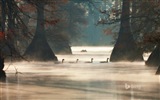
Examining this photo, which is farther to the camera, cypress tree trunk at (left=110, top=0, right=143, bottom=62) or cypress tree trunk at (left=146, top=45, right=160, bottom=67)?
cypress tree trunk at (left=110, top=0, right=143, bottom=62)

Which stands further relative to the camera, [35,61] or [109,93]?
[35,61]

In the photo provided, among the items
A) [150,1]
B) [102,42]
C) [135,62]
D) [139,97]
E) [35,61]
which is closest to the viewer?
[139,97]

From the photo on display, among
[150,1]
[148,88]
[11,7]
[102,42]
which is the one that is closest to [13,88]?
[148,88]

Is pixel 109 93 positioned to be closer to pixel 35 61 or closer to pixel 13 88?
pixel 13 88

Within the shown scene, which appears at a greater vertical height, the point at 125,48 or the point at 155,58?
the point at 125,48

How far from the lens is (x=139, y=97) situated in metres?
14.8

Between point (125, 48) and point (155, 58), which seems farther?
point (125, 48)

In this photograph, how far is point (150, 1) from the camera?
31297mm

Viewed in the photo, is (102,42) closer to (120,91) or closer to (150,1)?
(150,1)

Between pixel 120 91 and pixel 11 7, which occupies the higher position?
pixel 11 7

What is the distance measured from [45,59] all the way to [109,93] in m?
28.1

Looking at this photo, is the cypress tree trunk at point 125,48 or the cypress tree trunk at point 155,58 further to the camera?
the cypress tree trunk at point 125,48

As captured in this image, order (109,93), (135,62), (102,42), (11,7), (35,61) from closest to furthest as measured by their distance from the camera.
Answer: (109,93)
(11,7)
(135,62)
(35,61)
(102,42)

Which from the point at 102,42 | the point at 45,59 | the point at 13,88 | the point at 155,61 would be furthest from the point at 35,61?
the point at 102,42
